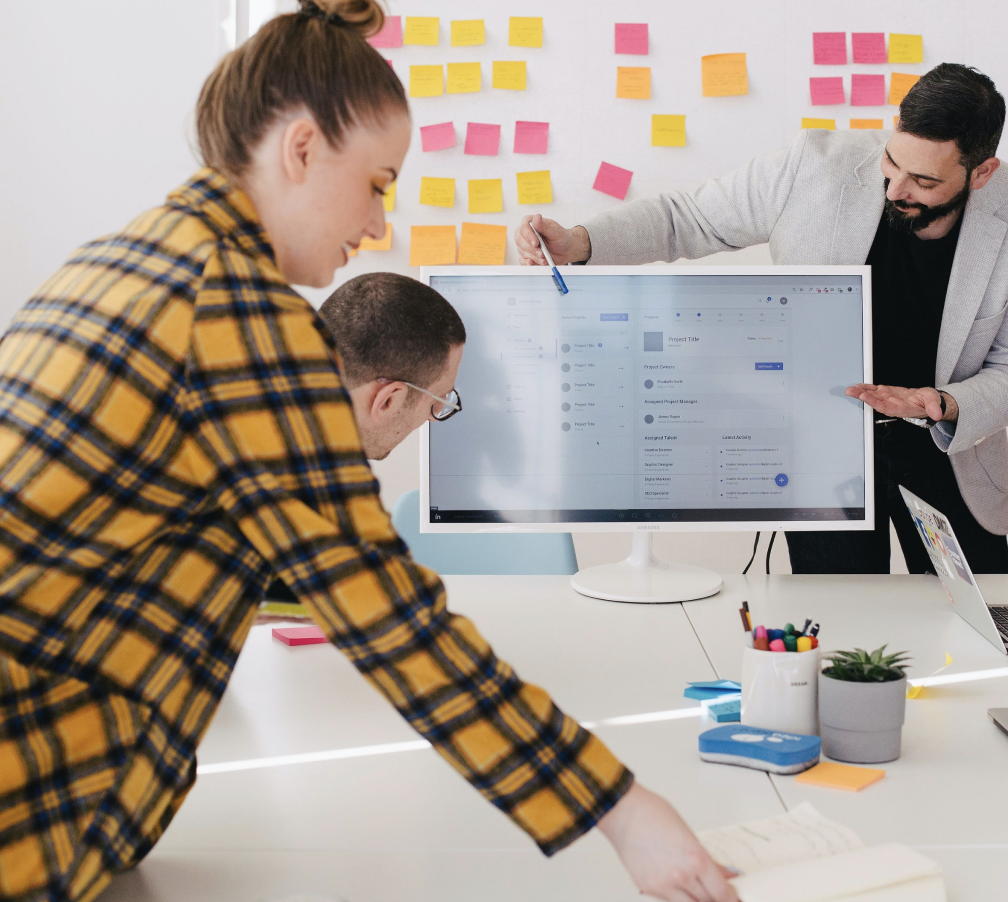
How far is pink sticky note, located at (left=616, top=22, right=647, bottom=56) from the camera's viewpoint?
2713 mm

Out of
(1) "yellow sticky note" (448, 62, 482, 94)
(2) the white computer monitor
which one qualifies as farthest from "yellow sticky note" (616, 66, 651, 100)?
(2) the white computer monitor

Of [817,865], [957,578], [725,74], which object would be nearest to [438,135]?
[725,74]

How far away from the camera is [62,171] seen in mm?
2789

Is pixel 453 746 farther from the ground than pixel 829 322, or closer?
closer

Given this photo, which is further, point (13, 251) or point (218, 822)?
point (13, 251)

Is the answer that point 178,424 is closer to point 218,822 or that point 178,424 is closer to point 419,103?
point 218,822

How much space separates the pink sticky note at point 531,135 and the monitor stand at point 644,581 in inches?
56.5

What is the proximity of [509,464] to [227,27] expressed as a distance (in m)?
1.86

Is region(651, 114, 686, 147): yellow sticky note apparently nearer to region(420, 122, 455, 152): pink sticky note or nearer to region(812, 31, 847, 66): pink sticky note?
region(812, 31, 847, 66): pink sticky note

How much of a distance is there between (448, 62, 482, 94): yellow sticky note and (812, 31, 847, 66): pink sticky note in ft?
2.96

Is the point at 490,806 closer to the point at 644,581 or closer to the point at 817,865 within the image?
the point at 817,865

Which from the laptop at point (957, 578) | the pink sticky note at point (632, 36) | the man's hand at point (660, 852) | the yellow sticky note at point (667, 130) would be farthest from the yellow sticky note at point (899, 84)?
the man's hand at point (660, 852)

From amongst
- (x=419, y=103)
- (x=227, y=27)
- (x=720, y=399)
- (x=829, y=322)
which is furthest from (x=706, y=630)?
(x=227, y=27)

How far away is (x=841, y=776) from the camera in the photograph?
0.93m
